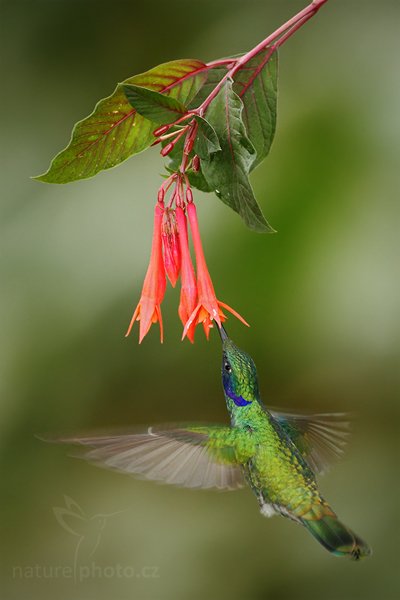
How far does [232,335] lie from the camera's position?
7.20 feet

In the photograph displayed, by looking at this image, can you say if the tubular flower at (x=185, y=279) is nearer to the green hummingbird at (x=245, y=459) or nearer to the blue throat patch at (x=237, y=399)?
the green hummingbird at (x=245, y=459)

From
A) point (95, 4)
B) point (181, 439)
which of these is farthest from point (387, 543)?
point (95, 4)

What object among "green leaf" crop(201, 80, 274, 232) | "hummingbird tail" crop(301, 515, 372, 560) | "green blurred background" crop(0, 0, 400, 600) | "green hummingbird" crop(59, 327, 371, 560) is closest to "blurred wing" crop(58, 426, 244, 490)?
"green hummingbird" crop(59, 327, 371, 560)

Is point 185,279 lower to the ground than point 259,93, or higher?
lower

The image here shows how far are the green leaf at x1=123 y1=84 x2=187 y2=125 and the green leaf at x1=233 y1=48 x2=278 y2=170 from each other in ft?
0.65

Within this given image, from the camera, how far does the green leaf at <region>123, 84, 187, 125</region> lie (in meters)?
0.84

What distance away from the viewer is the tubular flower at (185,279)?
93 cm

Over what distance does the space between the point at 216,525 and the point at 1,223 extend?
1119 mm

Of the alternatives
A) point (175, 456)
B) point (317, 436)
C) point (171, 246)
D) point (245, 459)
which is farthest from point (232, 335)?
point (171, 246)

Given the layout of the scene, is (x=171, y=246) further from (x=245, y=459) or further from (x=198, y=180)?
(x=245, y=459)

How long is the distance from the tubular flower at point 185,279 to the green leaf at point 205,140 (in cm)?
9

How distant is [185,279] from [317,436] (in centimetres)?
52

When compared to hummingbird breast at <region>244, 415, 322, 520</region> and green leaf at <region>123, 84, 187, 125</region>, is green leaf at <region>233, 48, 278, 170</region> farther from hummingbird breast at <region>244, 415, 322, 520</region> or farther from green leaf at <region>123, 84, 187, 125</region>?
hummingbird breast at <region>244, 415, 322, 520</region>

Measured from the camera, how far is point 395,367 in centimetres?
225
